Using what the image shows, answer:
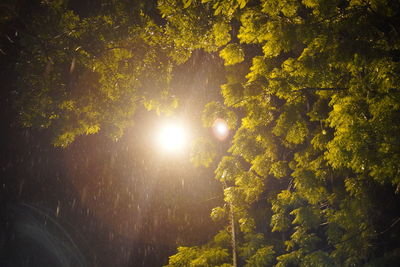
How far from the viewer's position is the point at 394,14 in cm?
541

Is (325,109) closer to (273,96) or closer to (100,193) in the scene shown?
(273,96)

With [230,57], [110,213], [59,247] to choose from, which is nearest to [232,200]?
[230,57]

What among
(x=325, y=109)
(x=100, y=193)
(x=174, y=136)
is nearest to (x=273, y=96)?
(x=325, y=109)

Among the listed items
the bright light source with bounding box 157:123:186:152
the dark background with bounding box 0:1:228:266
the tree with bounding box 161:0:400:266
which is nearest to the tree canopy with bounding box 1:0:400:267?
the tree with bounding box 161:0:400:266

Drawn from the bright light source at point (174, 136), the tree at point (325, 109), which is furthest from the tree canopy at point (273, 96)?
the bright light source at point (174, 136)

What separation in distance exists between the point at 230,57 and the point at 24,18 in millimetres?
6618

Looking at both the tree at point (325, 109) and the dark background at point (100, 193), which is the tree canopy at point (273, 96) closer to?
the tree at point (325, 109)

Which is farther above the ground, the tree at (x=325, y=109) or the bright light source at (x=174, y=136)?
the bright light source at (x=174, y=136)

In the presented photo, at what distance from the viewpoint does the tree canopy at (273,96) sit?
5.28m

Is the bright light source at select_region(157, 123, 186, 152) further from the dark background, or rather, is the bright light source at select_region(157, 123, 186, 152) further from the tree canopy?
the dark background

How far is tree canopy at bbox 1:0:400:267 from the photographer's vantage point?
528 centimetres

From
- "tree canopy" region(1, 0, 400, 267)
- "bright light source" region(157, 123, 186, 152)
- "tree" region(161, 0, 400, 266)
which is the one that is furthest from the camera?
"bright light source" region(157, 123, 186, 152)

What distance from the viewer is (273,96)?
8.15 meters

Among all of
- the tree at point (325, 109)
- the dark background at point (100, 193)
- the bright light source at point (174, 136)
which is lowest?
the tree at point (325, 109)
